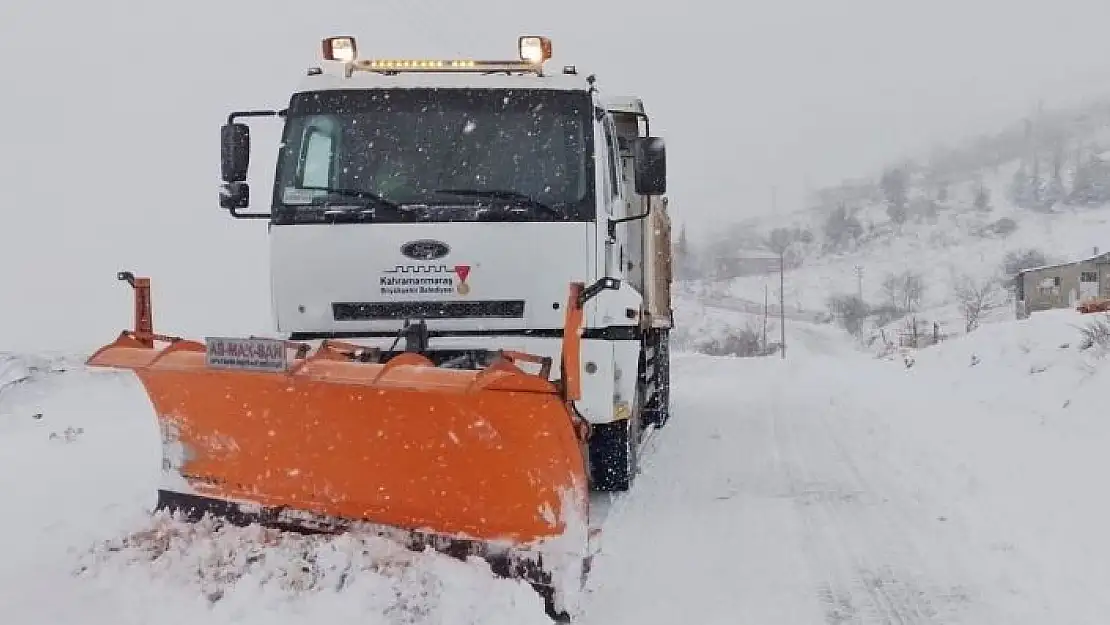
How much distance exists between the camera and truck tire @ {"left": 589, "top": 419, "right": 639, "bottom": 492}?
669 centimetres

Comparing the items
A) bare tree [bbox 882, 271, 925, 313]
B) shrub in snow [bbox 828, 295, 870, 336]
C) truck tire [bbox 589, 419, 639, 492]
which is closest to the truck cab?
truck tire [bbox 589, 419, 639, 492]

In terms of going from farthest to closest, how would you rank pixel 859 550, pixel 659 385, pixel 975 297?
pixel 975 297
pixel 659 385
pixel 859 550

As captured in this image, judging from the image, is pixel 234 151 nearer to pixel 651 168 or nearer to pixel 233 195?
pixel 233 195

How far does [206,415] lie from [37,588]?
1078mm

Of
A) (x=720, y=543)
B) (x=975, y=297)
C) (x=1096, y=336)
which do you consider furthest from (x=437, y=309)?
(x=975, y=297)

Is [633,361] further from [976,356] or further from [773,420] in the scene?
[976,356]

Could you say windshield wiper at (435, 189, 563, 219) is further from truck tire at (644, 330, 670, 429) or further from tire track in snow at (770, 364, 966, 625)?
truck tire at (644, 330, 670, 429)

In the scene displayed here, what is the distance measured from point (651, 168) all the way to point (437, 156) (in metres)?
1.41

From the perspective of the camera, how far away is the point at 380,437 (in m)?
4.43

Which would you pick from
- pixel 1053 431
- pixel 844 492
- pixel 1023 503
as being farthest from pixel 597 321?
pixel 1053 431

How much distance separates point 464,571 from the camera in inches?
162

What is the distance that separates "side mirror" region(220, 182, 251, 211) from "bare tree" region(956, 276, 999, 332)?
69593 millimetres

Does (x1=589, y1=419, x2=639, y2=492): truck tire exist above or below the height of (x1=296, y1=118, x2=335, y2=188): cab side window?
below

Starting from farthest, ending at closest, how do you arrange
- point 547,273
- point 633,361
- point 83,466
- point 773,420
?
point 773,420, point 83,466, point 633,361, point 547,273
